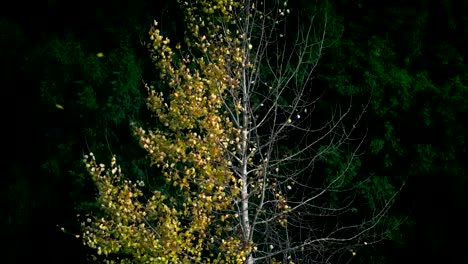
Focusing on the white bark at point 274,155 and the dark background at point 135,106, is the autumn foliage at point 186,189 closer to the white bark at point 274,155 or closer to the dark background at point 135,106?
the white bark at point 274,155

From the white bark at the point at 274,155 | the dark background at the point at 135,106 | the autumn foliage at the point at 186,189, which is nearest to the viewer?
the autumn foliage at the point at 186,189

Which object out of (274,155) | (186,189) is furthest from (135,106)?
(186,189)

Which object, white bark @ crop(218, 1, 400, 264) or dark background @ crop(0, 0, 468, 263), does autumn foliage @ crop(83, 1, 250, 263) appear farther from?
dark background @ crop(0, 0, 468, 263)

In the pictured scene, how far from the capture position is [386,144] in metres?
10.1

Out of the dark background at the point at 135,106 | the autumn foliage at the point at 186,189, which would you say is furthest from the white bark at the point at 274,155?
the dark background at the point at 135,106

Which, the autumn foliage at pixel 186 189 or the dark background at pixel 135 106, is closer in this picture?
the autumn foliage at pixel 186 189

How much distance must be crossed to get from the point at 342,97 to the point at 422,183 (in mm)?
1651

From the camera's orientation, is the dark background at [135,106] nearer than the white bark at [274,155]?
No

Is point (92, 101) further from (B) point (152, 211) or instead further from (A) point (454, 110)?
(A) point (454, 110)

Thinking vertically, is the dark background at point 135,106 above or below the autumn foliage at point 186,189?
above

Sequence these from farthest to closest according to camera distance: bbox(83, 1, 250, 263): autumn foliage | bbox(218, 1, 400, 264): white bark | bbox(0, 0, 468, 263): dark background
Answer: bbox(0, 0, 468, 263): dark background < bbox(218, 1, 400, 264): white bark < bbox(83, 1, 250, 263): autumn foliage

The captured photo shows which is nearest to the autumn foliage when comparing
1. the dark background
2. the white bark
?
the white bark

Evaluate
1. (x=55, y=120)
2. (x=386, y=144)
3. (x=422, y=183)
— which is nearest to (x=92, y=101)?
(x=55, y=120)

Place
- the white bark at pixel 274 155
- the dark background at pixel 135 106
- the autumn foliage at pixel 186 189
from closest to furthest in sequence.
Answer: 1. the autumn foliage at pixel 186 189
2. the white bark at pixel 274 155
3. the dark background at pixel 135 106
